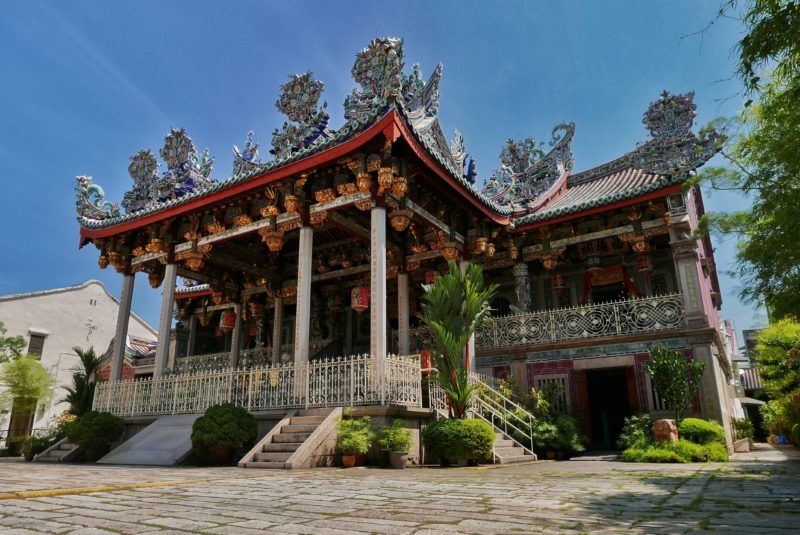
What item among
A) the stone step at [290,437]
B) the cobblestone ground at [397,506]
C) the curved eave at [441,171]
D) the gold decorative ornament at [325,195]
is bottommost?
the cobblestone ground at [397,506]

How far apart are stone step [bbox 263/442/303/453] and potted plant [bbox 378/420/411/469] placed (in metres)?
1.41

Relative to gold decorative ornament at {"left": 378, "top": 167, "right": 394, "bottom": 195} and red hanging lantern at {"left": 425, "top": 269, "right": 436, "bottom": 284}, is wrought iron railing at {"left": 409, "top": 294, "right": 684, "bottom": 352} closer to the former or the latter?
red hanging lantern at {"left": 425, "top": 269, "right": 436, "bottom": 284}

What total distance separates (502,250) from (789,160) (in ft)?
36.0

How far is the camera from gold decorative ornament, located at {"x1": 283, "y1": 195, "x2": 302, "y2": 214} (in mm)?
12570

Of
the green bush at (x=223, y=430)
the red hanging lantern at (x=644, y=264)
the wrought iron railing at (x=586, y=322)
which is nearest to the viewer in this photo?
the green bush at (x=223, y=430)

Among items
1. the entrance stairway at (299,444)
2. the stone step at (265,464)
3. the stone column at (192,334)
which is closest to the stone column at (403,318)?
the entrance stairway at (299,444)

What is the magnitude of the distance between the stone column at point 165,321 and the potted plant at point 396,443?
277 inches

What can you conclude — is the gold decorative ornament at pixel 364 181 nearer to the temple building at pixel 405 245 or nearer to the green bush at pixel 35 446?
the temple building at pixel 405 245

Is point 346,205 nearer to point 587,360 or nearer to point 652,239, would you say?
point 587,360

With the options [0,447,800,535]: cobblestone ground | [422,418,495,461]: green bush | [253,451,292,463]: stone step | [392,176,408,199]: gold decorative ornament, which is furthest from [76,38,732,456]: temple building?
[0,447,800,535]: cobblestone ground

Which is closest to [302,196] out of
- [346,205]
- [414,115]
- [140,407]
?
[346,205]

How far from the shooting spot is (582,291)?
56.0 feet

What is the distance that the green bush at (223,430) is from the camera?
9.62m

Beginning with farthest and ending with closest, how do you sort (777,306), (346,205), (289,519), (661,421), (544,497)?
(346,205), (661,421), (777,306), (544,497), (289,519)
